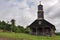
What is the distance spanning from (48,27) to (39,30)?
3930 mm

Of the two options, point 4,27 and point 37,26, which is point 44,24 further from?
point 4,27

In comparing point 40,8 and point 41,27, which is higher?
point 40,8

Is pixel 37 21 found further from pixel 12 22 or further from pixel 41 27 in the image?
pixel 12 22

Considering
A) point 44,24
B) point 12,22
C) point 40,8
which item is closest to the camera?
point 44,24

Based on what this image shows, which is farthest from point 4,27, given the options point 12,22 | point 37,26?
point 37,26

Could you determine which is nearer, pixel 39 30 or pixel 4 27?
pixel 39 30

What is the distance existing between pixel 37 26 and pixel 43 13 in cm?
719

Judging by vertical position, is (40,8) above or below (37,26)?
above

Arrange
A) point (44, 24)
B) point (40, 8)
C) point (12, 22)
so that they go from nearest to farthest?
point (44, 24), point (40, 8), point (12, 22)

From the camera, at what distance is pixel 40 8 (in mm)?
76000

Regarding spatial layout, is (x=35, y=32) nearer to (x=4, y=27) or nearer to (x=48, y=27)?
(x=48, y=27)

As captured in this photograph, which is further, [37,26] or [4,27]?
[4,27]

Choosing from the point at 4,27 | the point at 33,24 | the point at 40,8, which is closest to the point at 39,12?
the point at 40,8

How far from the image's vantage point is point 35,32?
72.6 metres
